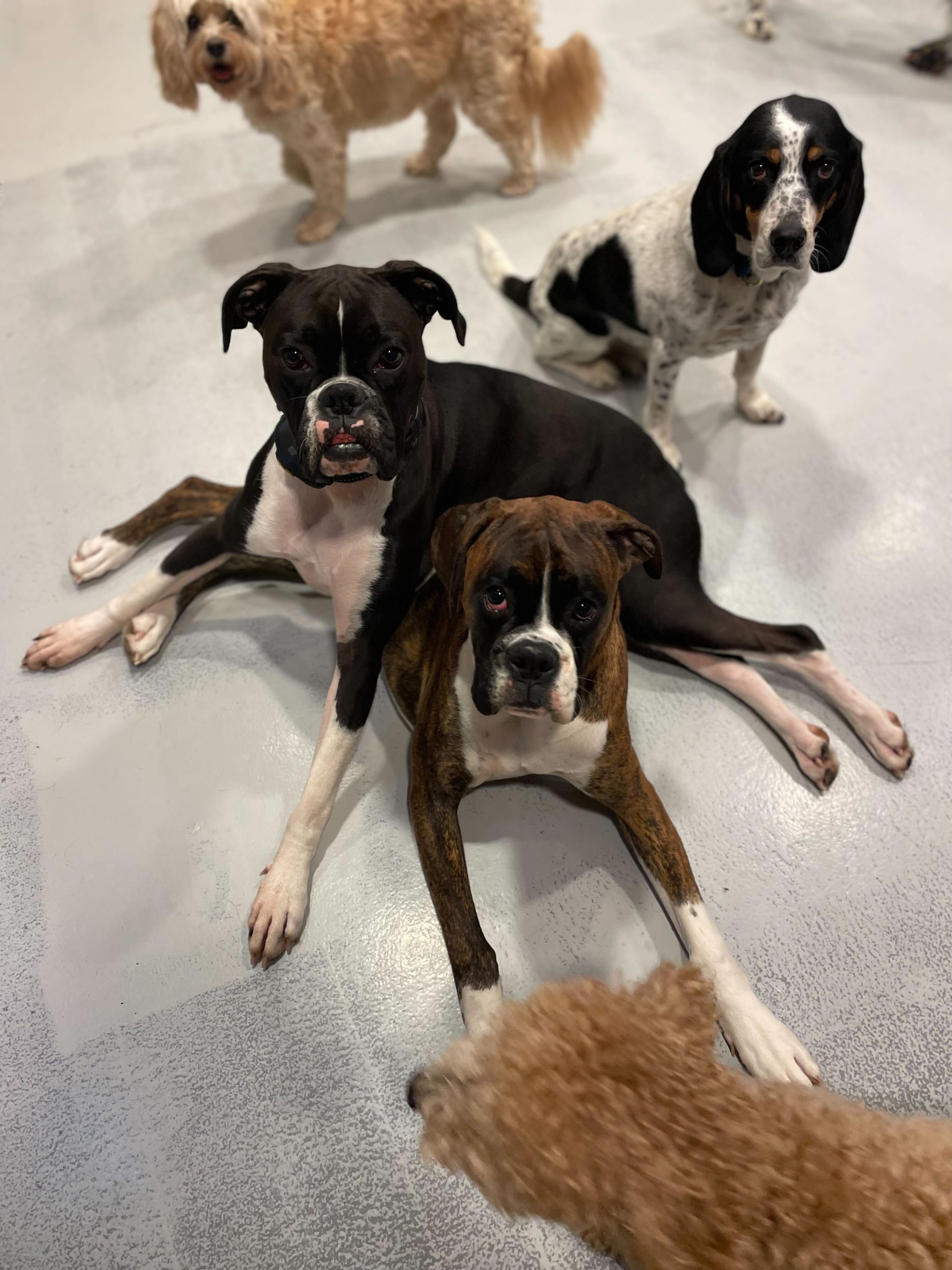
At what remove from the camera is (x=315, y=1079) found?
1.67 meters

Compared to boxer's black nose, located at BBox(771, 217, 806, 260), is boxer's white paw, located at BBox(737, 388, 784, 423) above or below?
below

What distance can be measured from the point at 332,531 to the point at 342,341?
1.31ft

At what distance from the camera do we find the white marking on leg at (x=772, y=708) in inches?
81.6

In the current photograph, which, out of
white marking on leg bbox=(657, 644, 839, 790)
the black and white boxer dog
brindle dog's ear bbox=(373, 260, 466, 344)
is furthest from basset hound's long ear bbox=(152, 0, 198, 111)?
white marking on leg bbox=(657, 644, 839, 790)

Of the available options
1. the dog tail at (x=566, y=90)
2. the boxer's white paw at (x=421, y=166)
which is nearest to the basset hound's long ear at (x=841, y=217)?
the dog tail at (x=566, y=90)

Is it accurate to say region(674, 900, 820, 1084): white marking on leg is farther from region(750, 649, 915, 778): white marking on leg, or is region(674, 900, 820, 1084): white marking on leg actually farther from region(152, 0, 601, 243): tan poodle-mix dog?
region(152, 0, 601, 243): tan poodle-mix dog

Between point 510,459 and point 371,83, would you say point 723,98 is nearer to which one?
point 371,83

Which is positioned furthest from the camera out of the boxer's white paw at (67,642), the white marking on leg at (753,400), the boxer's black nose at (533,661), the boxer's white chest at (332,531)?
the white marking on leg at (753,400)

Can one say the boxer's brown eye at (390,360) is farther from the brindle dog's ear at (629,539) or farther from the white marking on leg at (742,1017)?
the white marking on leg at (742,1017)

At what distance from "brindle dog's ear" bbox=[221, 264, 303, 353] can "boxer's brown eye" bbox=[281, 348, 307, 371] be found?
0.48 ft

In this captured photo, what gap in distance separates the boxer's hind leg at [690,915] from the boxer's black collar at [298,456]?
0.72 m

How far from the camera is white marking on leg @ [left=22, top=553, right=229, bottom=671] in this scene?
84.7 inches

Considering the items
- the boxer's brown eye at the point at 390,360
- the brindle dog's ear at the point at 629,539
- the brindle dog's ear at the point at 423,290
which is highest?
the brindle dog's ear at the point at 423,290

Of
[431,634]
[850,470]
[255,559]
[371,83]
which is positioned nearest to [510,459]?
[431,634]
